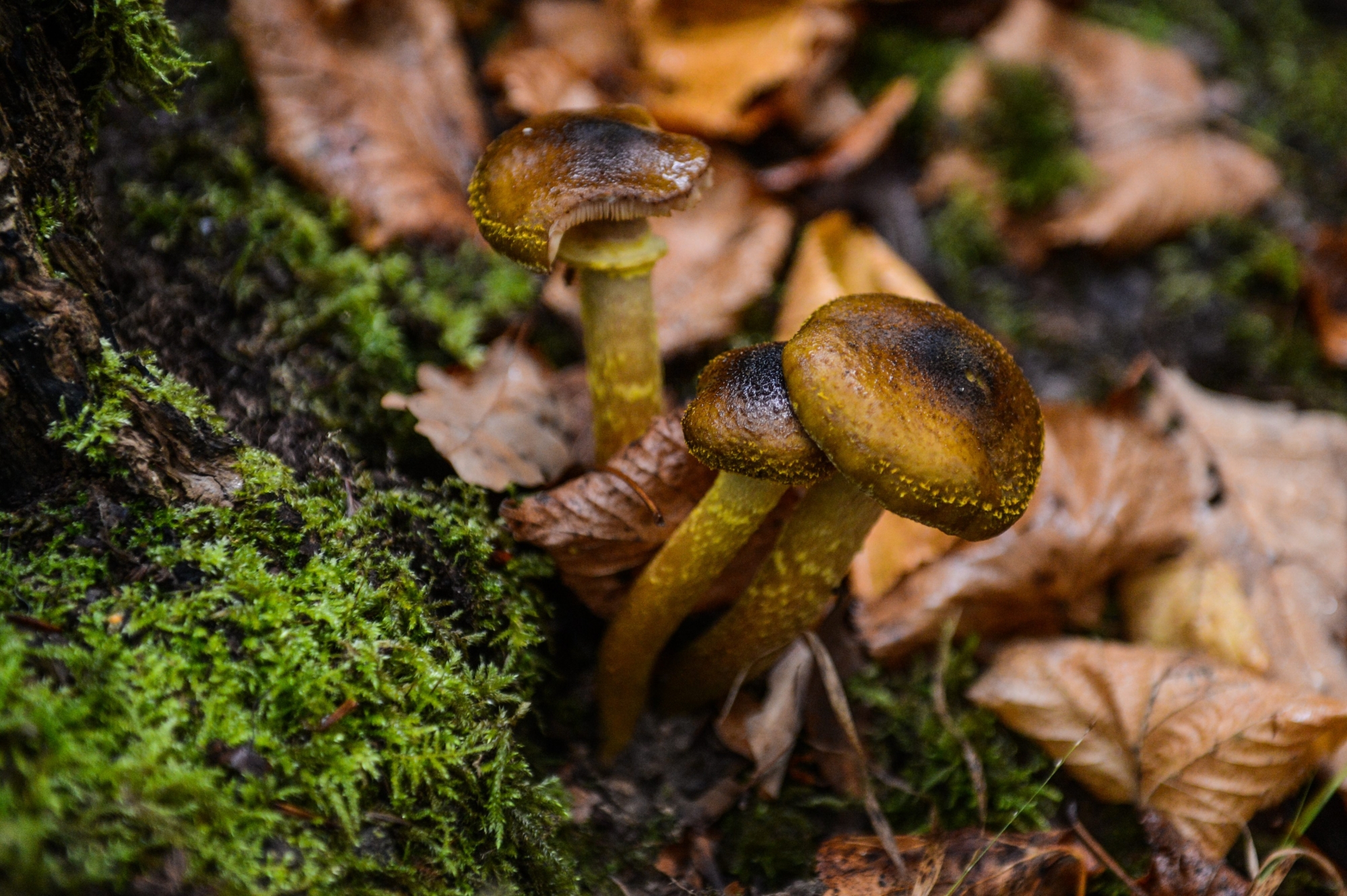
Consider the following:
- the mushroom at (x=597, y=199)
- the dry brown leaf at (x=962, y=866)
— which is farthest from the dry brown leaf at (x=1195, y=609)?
the mushroom at (x=597, y=199)

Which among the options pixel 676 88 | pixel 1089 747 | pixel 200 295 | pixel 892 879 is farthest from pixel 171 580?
pixel 676 88

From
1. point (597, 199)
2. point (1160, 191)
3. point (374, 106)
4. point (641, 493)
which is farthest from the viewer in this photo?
point (1160, 191)

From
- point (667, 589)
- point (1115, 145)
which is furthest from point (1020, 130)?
point (667, 589)

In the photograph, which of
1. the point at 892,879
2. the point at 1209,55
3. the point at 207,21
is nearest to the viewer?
the point at 892,879

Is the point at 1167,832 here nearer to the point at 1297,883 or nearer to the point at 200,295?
the point at 1297,883

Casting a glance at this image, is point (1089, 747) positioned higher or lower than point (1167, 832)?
higher

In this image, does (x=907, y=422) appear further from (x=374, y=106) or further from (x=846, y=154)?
(x=374, y=106)

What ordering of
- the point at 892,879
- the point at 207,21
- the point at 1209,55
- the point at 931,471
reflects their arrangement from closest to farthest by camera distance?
the point at 931,471 < the point at 892,879 < the point at 207,21 < the point at 1209,55
